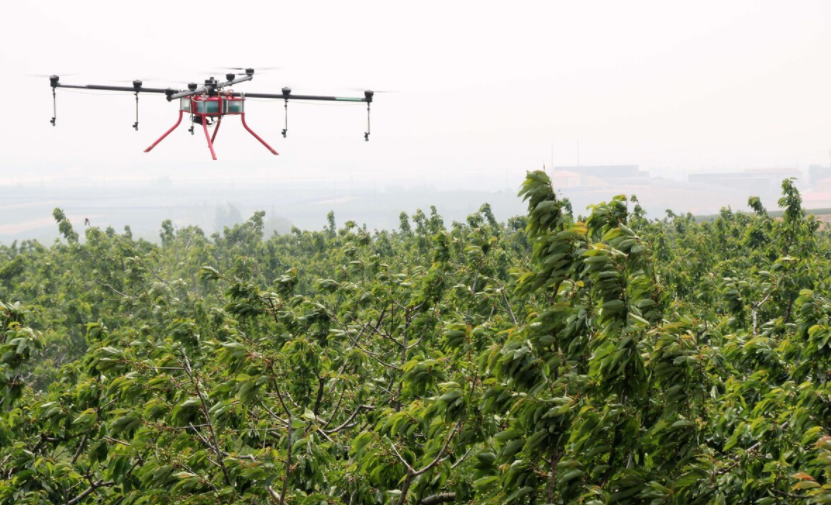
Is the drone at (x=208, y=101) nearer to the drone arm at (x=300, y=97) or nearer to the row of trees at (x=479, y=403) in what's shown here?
the drone arm at (x=300, y=97)

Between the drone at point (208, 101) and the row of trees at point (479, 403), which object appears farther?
the drone at point (208, 101)

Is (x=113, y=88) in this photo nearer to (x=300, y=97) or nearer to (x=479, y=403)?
(x=300, y=97)

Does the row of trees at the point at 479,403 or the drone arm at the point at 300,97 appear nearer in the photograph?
the row of trees at the point at 479,403

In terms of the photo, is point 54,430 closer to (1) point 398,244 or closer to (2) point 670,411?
(2) point 670,411

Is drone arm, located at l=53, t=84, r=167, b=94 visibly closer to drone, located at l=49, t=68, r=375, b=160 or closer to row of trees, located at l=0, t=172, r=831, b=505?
drone, located at l=49, t=68, r=375, b=160

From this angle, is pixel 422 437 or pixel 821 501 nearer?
pixel 821 501

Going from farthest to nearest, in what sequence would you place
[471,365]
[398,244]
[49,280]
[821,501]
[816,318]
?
1. [398,244]
2. [49,280]
3. [816,318]
4. [471,365]
5. [821,501]

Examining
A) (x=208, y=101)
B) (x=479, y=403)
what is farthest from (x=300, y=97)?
(x=479, y=403)

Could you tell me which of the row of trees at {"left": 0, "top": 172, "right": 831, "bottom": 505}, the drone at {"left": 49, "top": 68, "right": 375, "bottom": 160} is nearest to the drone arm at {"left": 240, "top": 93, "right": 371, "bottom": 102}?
the drone at {"left": 49, "top": 68, "right": 375, "bottom": 160}

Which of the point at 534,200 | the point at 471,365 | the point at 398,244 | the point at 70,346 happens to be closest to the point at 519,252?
the point at 398,244

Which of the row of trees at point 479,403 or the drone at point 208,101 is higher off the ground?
the drone at point 208,101

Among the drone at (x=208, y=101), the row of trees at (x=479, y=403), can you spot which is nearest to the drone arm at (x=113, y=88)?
the drone at (x=208, y=101)
